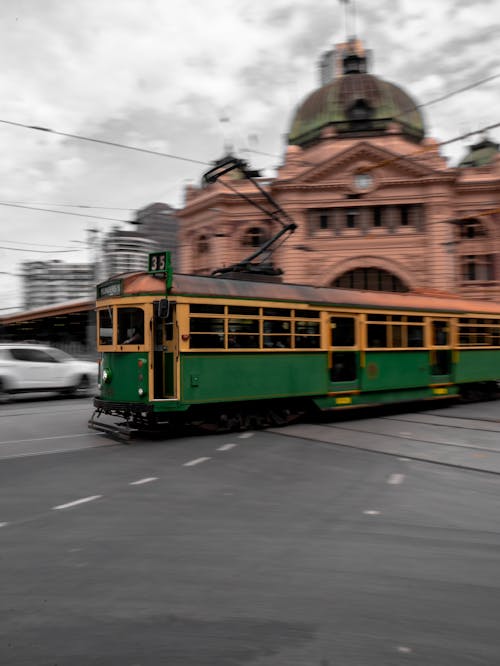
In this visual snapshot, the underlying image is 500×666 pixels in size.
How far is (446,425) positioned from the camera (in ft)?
37.7

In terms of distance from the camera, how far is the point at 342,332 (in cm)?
1229

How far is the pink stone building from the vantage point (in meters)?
37.3

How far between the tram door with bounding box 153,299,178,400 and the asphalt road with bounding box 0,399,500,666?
1491 mm

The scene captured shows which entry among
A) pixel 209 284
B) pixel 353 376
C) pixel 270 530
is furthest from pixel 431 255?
pixel 270 530

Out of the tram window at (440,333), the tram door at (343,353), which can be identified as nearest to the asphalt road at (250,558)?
the tram door at (343,353)

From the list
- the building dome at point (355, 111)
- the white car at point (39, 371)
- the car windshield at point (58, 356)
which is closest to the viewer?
the white car at point (39, 371)

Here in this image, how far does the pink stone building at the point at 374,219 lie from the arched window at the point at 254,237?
7 centimetres

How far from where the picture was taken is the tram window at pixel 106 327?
34.2ft

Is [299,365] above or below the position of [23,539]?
above

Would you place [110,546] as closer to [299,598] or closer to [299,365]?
[299,598]

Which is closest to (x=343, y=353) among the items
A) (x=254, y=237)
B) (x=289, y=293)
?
(x=289, y=293)

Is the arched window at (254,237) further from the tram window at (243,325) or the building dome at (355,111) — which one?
the tram window at (243,325)

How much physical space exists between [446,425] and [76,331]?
98.5 feet

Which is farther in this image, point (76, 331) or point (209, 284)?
point (76, 331)
